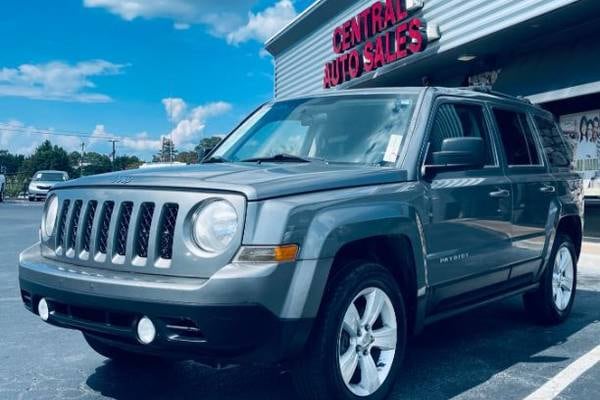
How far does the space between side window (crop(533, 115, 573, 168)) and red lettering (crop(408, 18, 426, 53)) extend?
6.48 meters

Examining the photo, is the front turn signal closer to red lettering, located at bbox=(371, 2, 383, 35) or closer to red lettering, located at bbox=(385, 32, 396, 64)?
red lettering, located at bbox=(385, 32, 396, 64)

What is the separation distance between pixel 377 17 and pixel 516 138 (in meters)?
9.04

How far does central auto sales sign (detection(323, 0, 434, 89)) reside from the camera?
12.3 metres

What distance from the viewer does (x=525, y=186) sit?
484cm

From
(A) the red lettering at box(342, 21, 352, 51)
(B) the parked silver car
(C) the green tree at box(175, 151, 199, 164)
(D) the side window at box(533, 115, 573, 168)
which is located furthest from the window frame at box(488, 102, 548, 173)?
(B) the parked silver car

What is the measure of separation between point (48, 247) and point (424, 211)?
219 cm

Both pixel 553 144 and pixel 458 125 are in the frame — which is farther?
pixel 553 144

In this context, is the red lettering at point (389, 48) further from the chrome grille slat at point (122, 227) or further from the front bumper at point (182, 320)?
the front bumper at point (182, 320)

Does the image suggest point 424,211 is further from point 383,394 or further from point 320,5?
point 320,5

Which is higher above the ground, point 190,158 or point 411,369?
point 190,158

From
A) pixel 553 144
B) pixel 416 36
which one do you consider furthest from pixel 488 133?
pixel 416 36

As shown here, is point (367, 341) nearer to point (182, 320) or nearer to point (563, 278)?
point (182, 320)

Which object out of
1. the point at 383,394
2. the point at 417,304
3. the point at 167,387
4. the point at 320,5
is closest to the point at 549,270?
the point at 417,304

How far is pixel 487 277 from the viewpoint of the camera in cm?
435
